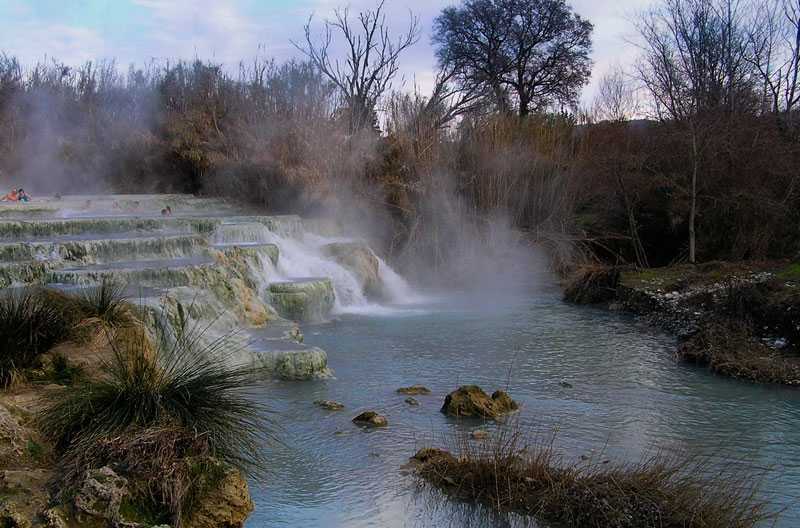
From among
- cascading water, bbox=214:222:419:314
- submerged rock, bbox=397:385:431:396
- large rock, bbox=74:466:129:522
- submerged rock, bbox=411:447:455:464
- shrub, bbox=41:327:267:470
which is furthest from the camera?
cascading water, bbox=214:222:419:314

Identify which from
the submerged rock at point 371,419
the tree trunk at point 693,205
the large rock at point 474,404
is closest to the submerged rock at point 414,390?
the large rock at point 474,404

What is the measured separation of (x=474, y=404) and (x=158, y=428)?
3.29 m

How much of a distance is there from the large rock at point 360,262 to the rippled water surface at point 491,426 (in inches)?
93.6

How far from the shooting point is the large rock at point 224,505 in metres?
4.36

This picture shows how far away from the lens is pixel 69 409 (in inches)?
186

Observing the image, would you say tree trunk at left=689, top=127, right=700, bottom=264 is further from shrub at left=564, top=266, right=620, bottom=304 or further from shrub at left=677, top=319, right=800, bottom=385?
shrub at left=677, top=319, right=800, bottom=385

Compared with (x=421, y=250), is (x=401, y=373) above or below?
below

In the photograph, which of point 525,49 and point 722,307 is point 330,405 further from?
point 525,49

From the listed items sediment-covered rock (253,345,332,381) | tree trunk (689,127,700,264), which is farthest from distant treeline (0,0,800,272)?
sediment-covered rock (253,345,332,381)

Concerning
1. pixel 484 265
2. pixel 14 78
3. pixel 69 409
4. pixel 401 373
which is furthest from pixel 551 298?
pixel 14 78

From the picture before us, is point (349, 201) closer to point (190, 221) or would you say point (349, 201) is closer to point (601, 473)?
point (190, 221)

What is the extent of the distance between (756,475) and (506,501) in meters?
2.11

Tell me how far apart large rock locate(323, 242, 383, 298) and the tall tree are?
17524 millimetres

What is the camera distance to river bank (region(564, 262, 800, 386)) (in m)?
8.92
